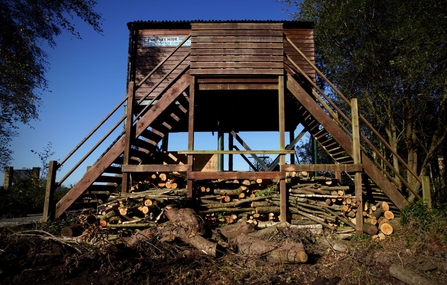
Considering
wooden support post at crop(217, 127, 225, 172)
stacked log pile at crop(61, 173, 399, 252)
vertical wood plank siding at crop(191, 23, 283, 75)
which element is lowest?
stacked log pile at crop(61, 173, 399, 252)

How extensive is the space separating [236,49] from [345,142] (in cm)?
450

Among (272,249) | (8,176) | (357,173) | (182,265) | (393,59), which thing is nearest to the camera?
(182,265)

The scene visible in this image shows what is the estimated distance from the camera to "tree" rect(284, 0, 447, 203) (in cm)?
1158

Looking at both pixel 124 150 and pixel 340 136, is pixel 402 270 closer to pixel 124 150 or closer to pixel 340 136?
pixel 340 136

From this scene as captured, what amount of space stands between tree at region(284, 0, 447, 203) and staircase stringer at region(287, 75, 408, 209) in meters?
4.79

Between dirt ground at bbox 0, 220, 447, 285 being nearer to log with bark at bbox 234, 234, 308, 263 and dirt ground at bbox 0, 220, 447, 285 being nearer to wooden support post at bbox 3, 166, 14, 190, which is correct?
log with bark at bbox 234, 234, 308, 263

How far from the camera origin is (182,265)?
606cm

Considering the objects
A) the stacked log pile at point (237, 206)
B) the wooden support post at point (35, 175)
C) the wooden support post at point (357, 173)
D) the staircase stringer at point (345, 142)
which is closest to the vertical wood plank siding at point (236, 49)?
the staircase stringer at point (345, 142)

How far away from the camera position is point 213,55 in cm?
1014

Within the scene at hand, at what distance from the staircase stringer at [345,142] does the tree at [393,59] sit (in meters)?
4.79

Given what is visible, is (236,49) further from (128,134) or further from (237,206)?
(237,206)

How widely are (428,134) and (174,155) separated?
46.8ft

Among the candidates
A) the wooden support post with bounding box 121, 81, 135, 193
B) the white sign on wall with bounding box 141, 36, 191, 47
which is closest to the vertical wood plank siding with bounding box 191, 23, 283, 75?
the wooden support post with bounding box 121, 81, 135, 193

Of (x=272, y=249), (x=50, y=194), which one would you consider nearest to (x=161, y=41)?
(x=50, y=194)
